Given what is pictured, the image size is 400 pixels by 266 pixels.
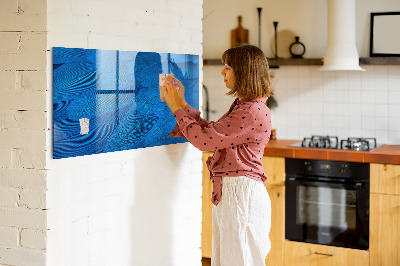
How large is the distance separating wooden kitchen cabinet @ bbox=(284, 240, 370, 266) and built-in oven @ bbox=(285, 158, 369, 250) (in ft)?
0.12

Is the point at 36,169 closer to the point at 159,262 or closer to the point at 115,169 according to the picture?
the point at 115,169

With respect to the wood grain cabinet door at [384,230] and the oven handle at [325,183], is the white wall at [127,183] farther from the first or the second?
the wood grain cabinet door at [384,230]

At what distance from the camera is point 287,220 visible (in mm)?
4422

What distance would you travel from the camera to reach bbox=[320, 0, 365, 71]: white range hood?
4480 millimetres

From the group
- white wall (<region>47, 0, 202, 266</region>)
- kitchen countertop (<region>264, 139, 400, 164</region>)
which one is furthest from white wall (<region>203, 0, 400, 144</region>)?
white wall (<region>47, 0, 202, 266</region>)

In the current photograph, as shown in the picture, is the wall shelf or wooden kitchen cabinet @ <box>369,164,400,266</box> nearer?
wooden kitchen cabinet @ <box>369,164,400,266</box>

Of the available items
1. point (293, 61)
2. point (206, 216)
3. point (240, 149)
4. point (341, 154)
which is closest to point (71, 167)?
point (240, 149)

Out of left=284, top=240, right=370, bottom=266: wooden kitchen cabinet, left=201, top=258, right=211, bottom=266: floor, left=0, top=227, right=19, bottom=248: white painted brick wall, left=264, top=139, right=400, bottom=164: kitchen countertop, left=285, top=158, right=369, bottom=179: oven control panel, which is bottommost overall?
left=201, top=258, right=211, bottom=266: floor

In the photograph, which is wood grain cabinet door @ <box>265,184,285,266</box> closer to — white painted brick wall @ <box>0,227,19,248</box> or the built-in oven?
the built-in oven

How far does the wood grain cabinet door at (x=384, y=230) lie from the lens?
159 inches

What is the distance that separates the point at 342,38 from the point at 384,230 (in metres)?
1.45

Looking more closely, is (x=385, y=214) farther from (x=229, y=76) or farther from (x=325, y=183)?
(x=229, y=76)

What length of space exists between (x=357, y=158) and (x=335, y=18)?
1.14 meters

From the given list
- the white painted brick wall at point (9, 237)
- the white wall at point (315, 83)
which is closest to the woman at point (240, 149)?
the white painted brick wall at point (9, 237)
